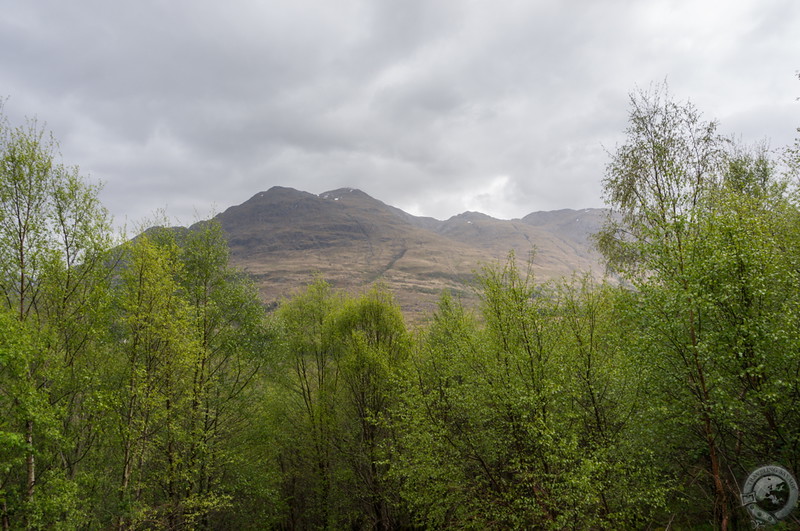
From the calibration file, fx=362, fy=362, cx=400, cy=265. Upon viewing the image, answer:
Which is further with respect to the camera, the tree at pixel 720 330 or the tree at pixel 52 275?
the tree at pixel 52 275

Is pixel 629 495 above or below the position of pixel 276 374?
below

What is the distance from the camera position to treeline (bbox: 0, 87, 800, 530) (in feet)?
45.0

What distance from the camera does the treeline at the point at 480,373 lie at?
13.7 m

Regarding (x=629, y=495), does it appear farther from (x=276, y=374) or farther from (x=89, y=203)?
(x=89, y=203)

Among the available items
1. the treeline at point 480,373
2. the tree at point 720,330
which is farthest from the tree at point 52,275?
the tree at point 720,330

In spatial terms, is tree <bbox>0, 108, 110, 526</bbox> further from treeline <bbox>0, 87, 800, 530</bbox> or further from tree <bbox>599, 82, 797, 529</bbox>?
tree <bbox>599, 82, 797, 529</bbox>

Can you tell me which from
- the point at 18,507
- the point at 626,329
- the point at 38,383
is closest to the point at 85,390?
the point at 38,383

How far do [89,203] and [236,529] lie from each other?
97.7 feet

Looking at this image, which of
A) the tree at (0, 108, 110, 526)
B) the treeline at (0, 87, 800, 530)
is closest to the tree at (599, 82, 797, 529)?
the treeline at (0, 87, 800, 530)

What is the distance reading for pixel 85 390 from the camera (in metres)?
19.9

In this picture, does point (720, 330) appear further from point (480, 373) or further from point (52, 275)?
point (52, 275)

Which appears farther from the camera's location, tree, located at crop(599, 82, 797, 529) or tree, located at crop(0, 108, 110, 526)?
tree, located at crop(0, 108, 110, 526)

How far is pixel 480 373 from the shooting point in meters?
19.1

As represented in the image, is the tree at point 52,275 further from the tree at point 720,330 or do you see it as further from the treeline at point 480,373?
the tree at point 720,330
